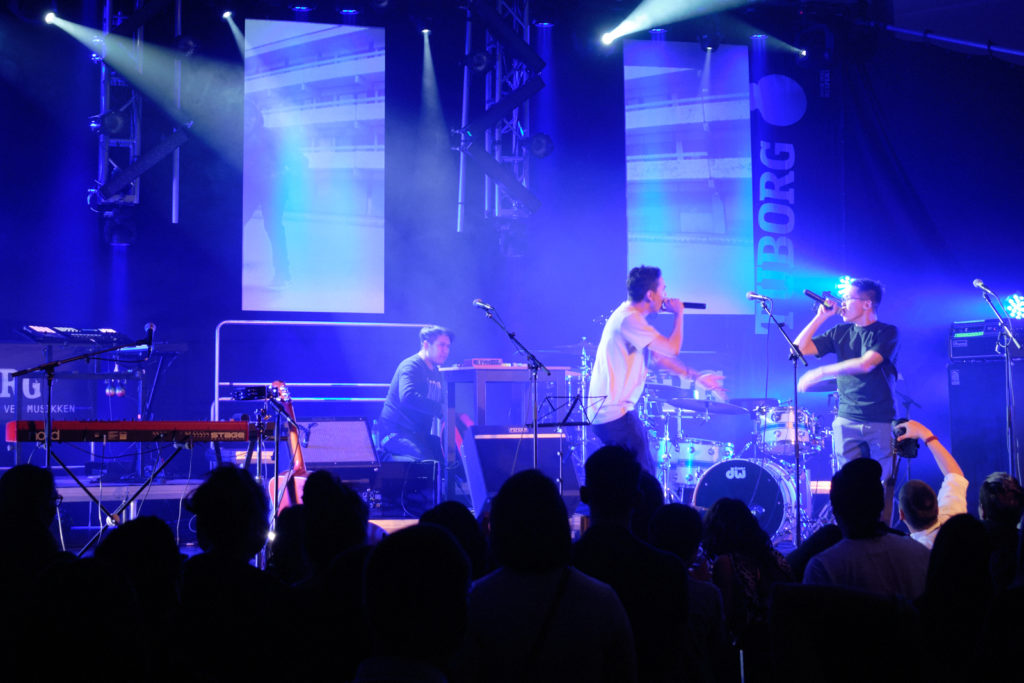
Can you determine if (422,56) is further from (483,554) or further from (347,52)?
(483,554)

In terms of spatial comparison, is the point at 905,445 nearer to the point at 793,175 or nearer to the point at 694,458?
the point at 694,458

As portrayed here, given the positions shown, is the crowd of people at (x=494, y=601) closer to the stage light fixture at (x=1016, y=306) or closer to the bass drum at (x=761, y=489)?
the bass drum at (x=761, y=489)

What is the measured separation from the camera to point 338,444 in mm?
8883

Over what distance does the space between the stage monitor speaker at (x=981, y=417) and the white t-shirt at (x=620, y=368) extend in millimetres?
4937

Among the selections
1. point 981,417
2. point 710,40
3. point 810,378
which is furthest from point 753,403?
point 710,40

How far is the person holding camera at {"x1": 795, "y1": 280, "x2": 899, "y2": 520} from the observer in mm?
6797

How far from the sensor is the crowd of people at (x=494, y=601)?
173cm

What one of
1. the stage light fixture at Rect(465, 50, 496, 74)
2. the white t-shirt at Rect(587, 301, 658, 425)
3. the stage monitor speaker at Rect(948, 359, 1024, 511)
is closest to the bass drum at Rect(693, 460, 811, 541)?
the white t-shirt at Rect(587, 301, 658, 425)

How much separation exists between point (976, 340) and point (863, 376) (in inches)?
130

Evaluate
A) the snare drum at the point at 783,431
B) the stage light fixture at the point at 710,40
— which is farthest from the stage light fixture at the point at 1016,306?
the stage light fixture at the point at 710,40

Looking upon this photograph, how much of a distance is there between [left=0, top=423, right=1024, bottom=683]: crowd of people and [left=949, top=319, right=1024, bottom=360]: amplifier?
7032 millimetres

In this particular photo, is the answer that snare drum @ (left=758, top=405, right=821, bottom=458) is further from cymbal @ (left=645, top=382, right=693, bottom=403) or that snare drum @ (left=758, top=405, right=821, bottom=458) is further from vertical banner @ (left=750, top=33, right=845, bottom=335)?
vertical banner @ (left=750, top=33, right=845, bottom=335)

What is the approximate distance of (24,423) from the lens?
5.82 metres

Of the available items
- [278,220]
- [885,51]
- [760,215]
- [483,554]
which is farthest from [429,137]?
[483,554]
